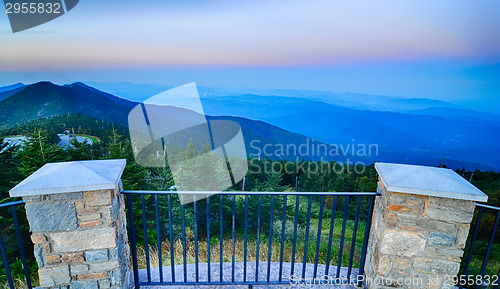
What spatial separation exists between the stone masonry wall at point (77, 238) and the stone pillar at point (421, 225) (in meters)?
2.21

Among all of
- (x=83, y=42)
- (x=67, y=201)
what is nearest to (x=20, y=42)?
(x=83, y=42)

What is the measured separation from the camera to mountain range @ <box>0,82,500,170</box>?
5900 cm

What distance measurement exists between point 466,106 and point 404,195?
→ 102919 mm

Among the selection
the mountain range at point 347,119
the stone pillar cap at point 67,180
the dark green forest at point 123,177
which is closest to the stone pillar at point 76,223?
the stone pillar cap at point 67,180

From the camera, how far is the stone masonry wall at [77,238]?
1.83m

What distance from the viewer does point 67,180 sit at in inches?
70.5

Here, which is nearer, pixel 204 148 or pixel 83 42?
pixel 83 42

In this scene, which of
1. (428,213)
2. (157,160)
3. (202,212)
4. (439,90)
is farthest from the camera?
(439,90)

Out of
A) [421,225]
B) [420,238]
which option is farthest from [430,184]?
[420,238]

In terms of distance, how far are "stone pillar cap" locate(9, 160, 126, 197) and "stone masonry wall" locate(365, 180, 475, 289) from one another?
7.23 ft

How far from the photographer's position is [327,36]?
1296 centimetres

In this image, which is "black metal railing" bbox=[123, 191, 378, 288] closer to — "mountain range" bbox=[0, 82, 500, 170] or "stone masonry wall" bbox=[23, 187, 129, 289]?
"stone masonry wall" bbox=[23, 187, 129, 289]

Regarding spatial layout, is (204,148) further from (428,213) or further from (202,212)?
(428,213)

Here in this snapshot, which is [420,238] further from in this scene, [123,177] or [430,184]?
[123,177]
